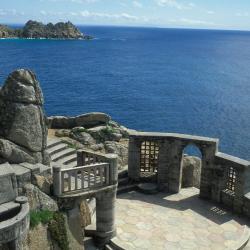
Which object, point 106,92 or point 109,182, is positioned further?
point 106,92

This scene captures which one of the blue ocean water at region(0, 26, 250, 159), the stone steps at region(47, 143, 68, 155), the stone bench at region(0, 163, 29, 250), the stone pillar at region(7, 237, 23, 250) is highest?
the stone bench at region(0, 163, 29, 250)

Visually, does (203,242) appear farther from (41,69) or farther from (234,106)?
(41,69)

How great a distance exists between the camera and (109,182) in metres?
19.2

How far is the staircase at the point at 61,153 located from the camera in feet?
81.6

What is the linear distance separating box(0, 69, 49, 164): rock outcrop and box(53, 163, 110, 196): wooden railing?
1525 millimetres

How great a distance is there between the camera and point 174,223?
2270 cm

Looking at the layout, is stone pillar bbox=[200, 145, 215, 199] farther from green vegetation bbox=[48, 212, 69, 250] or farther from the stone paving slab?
green vegetation bbox=[48, 212, 69, 250]

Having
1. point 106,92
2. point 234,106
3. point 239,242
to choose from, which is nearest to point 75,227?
point 239,242

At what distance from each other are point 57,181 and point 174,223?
27.3 feet

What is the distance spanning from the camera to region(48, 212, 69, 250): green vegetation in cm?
1708

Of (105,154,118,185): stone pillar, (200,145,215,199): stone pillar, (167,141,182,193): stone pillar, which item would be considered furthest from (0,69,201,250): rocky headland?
(200,145,215,199): stone pillar

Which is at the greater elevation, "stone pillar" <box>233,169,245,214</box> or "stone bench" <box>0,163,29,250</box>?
"stone bench" <box>0,163,29,250</box>

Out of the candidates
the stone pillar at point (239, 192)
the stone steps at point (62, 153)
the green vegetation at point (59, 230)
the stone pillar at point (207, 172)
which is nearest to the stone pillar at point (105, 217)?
the green vegetation at point (59, 230)

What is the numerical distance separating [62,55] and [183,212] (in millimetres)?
135749
